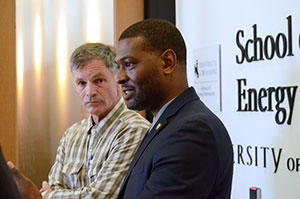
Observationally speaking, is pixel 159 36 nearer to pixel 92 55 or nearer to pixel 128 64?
pixel 128 64

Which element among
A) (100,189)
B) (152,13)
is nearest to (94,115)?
(100,189)

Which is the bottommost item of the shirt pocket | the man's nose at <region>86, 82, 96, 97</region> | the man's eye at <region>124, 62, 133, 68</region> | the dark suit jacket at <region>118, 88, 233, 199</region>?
the shirt pocket

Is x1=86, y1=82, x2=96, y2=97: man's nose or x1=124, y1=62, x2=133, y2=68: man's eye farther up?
x1=124, y1=62, x2=133, y2=68: man's eye

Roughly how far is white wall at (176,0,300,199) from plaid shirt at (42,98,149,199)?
0.72 m

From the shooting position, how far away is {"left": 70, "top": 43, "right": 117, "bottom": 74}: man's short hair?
2295mm

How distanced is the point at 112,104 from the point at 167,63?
2.49ft

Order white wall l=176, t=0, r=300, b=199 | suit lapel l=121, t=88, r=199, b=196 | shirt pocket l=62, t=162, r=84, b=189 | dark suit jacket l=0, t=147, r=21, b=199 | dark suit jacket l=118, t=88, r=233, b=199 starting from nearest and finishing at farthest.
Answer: dark suit jacket l=0, t=147, r=21, b=199 → dark suit jacket l=118, t=88, r=233, b=199 → suit lapel l=121, t=88, r=199, b=196 → shirt pocket l=62, t=162, r=84, b=189 → white wall l=176, t=0, r=300, b=199

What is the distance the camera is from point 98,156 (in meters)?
2.14

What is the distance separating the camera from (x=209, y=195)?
57.7 inches

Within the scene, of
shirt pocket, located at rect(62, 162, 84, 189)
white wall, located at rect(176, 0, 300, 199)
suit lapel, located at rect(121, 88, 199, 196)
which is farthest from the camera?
white wall, located at rect(176, 0, 300, 199)

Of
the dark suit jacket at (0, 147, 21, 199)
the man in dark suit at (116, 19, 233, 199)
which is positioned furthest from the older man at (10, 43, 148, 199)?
the dark suit jacket at (0, 147, 21, 199)

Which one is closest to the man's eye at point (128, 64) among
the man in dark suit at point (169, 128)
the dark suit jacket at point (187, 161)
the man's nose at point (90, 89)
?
the man in dark suit at point (169, 128)

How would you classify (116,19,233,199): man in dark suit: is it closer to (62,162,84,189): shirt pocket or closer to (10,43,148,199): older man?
(10,43,148,199): older man

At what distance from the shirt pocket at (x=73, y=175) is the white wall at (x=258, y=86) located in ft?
3.31
